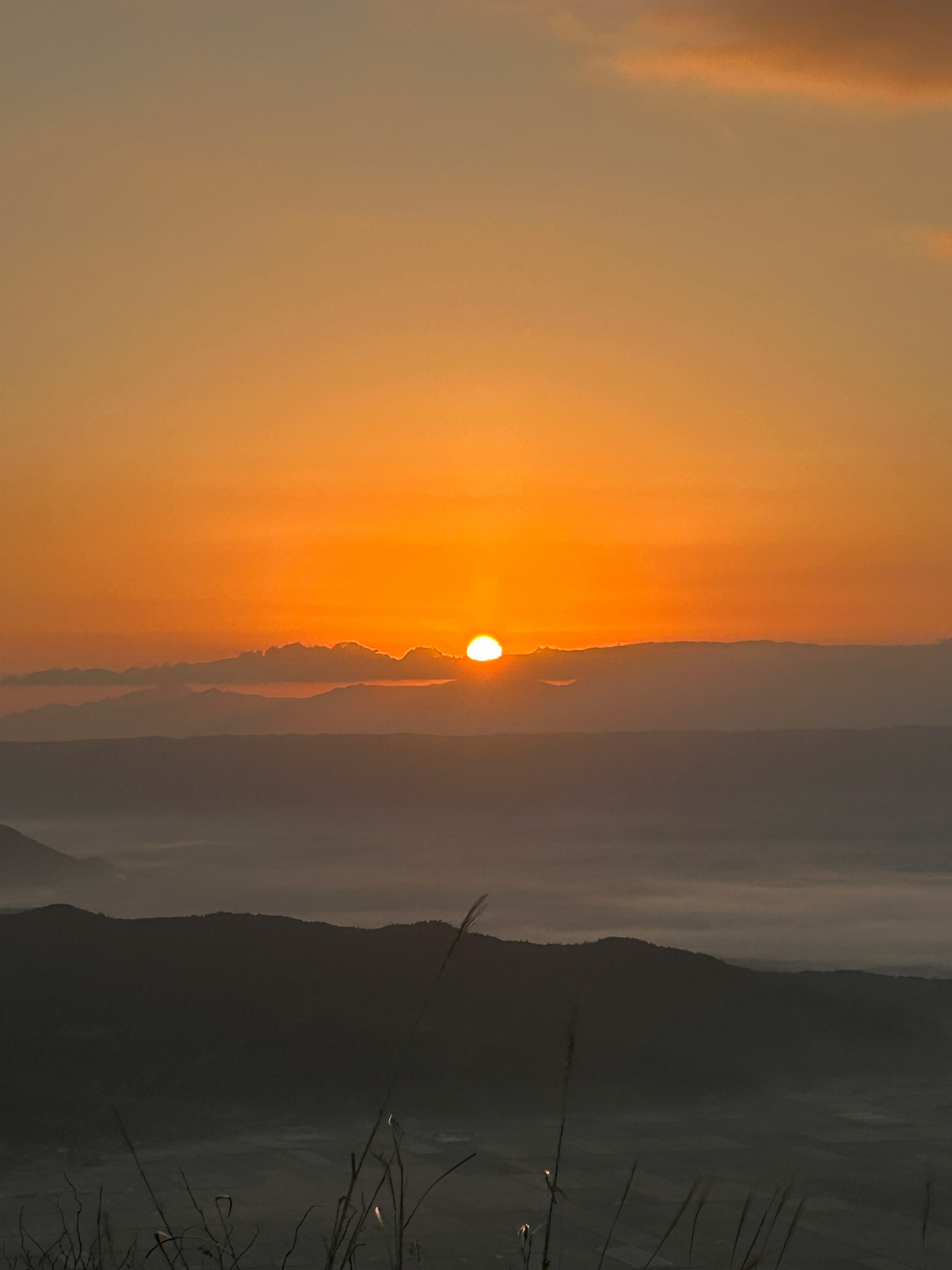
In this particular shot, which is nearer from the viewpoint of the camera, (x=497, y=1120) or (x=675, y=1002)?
(x=497, y=1120)

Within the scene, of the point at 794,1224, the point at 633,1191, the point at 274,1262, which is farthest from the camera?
the point at 633,1191

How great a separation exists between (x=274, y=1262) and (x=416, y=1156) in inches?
1198

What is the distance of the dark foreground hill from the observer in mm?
115750

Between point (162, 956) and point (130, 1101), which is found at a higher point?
point (162, 956)

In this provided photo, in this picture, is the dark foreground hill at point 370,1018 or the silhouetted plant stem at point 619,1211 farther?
the dark foreground hill at point 370,1018

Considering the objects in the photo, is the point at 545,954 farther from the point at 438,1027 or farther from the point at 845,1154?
the point at 845,1154

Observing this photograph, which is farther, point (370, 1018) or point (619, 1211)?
point (370, 1018)

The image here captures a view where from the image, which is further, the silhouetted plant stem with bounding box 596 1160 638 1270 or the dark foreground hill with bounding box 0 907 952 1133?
the dark foreground hill with bounding box 0 907 952 1133

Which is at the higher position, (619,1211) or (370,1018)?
(619,1211)

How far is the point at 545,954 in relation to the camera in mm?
136250

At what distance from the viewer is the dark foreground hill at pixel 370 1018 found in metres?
116

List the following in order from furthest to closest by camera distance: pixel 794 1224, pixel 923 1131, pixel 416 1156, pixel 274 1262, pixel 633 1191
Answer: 1. pixel 923 1131
2. pixel 416 1156
3. pixel 633 1191
4. pixel 274 1262
5. pixel 794 1224

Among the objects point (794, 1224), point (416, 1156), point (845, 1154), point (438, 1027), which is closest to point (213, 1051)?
point (438, 1027)

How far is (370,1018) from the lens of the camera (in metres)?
124
